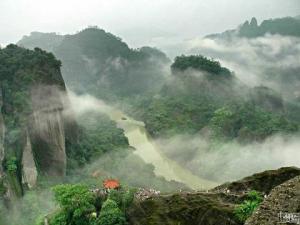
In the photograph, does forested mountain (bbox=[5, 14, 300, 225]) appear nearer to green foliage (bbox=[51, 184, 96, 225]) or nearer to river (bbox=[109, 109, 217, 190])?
green foliage (bbox=[51, 184, 96, 225])

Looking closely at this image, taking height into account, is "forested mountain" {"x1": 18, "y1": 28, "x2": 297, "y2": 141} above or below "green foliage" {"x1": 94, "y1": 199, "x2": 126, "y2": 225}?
above

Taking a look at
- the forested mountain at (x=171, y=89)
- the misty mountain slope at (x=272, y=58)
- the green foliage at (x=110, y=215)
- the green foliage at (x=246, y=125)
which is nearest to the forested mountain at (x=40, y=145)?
the green foliage at (x=110, y=215)

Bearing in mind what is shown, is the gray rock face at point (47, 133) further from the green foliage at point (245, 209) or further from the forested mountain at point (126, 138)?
the green foliage at point (245, 209)

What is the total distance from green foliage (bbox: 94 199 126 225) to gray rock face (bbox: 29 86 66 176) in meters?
22.9

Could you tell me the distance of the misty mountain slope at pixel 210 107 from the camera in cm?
8094

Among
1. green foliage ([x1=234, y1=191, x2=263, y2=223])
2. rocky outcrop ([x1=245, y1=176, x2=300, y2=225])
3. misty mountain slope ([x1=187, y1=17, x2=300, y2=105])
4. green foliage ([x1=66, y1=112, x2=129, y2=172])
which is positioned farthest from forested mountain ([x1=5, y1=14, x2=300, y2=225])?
misty mountain slope ([x1=187, y1=17, x2=300, y2=105])

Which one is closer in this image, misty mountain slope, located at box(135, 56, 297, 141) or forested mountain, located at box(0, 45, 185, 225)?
forested mountain, located at box(0, 45, 185, 225)

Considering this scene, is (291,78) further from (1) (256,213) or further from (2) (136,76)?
(1) (256,213)

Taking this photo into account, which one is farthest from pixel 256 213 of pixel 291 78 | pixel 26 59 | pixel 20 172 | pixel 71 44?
pixel 291 78

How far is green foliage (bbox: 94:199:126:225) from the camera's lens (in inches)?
1238

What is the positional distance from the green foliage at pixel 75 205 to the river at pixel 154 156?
29864mm

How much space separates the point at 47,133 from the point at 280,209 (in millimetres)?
43570

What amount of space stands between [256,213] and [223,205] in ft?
44.4

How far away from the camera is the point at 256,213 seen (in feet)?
51.2
